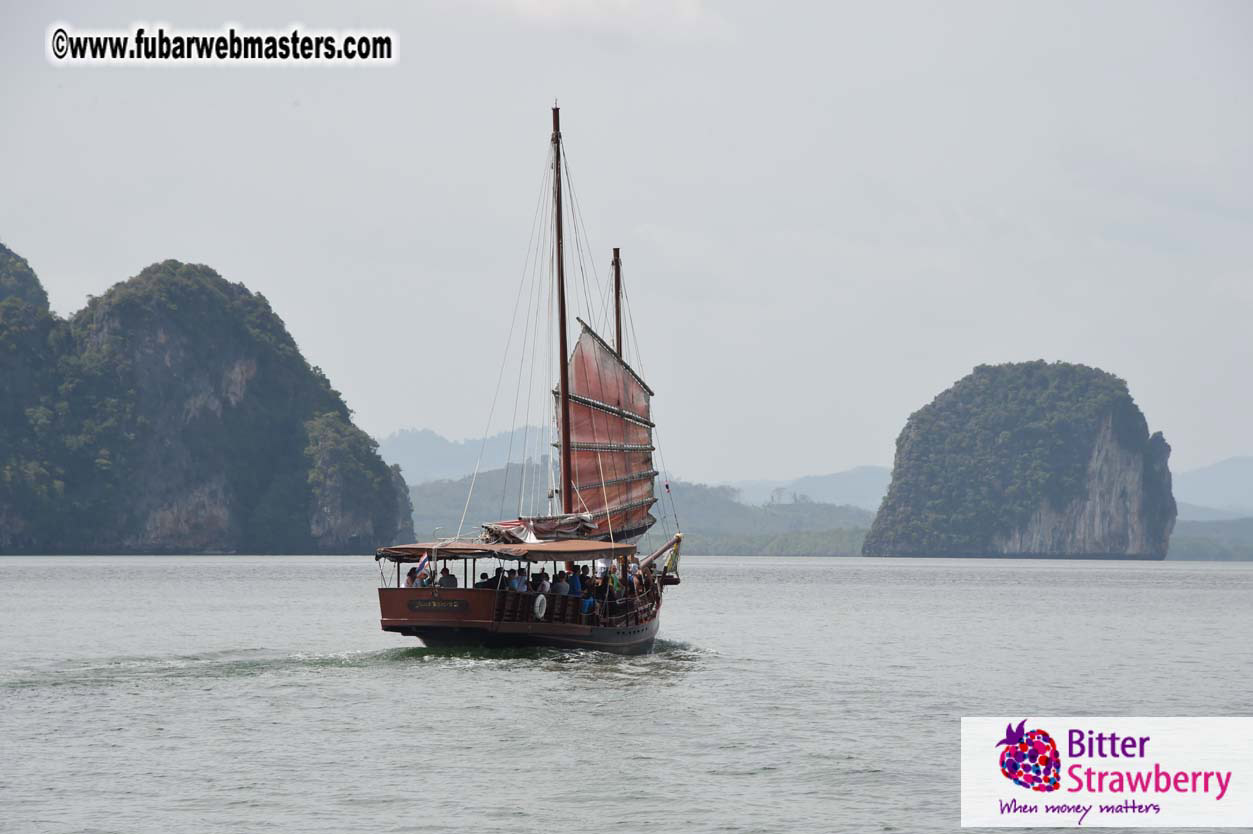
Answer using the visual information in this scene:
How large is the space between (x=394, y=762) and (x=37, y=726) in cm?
642

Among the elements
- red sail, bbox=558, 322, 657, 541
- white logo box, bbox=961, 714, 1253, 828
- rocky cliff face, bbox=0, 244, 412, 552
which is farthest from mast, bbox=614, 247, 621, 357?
rocky cliff face, bbox=0, 244, 412, 552

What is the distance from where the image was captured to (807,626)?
5788 cm

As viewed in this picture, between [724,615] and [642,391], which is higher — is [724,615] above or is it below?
below

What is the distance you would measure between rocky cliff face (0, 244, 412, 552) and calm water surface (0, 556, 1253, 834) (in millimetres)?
111744

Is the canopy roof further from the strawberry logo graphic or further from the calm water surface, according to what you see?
the strawberry logo graphic

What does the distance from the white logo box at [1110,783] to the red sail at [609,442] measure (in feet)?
56.3

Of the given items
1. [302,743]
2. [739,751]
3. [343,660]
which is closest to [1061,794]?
[739,751]

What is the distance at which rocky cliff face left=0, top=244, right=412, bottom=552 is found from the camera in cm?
16125

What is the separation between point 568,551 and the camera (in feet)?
107

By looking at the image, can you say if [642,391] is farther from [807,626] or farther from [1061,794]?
[1061,794]

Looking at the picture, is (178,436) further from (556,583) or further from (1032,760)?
(1032,760)

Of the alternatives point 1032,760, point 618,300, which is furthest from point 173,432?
point 1032,760

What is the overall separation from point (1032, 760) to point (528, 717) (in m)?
10.4

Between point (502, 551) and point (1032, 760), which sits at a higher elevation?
point (502, 551)
